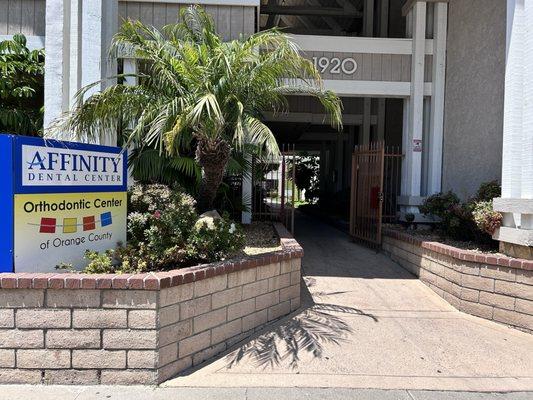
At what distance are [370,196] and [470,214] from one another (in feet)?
9.18

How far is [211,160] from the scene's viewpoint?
19.9 ft

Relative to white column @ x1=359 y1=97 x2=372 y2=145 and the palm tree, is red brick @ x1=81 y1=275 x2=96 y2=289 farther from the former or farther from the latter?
white column @ x1=359 y1=97 x2=372 y2=145

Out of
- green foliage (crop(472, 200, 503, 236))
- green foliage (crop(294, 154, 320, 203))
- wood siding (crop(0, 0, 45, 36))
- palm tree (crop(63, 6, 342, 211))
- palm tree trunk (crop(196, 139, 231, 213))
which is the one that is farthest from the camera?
green foliage (crop(294, 154, 320, 203))

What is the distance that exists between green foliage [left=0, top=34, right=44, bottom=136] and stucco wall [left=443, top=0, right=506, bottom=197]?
25.6 feet

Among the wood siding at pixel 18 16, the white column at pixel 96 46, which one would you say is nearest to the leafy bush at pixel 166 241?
the white column at pixel 96 46

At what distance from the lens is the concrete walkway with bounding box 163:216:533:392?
13.6 feet

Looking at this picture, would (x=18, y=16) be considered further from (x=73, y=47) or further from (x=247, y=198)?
(x=247, y=198)

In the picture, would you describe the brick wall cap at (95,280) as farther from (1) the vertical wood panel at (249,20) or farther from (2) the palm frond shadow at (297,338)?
(1) the vertical wood panel at (249,20)

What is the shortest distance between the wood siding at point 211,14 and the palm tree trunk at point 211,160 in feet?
11.2

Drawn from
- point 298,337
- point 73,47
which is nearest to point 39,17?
point 73,47

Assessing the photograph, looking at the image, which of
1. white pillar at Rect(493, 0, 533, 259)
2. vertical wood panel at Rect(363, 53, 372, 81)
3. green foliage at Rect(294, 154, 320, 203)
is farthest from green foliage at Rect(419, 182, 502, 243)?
green foliage at Rect(294, 154, 320, 203)

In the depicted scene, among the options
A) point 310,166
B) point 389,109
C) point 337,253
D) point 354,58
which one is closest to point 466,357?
point 337,253

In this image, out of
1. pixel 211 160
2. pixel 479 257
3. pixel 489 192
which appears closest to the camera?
pixel 479 257

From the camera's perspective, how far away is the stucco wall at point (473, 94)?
7.71m
